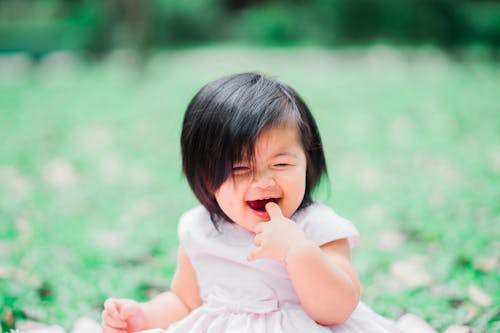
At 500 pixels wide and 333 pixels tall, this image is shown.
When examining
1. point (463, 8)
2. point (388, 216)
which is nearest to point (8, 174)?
point (388, 216)

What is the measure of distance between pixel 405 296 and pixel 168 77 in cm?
595

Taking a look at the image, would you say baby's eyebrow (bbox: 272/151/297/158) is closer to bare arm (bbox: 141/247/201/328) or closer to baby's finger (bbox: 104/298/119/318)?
bare arm (bbox: 141/247/201/328)

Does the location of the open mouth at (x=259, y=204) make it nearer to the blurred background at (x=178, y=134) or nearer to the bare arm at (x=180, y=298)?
the bare arm at (x=180, y=298)

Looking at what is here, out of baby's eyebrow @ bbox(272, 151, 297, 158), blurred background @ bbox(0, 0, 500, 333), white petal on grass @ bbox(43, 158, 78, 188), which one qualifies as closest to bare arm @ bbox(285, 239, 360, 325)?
baby's eyebrow @ bbox(272, 151, 297, 158)

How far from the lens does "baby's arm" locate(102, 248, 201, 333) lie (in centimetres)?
143

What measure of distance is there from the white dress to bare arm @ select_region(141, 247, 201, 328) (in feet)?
0.27

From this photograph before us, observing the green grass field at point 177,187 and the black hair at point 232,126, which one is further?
the green grass field at point 177,187

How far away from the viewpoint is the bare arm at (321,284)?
1233mm

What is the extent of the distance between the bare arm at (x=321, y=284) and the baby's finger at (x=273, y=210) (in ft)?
0.29

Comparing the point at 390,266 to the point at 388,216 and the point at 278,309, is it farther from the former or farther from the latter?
the point at 278,309

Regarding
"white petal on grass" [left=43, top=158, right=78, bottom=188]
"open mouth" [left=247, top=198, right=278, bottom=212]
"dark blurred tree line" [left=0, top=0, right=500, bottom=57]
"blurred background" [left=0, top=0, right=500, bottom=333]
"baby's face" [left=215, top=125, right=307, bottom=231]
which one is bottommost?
Result: "white petal on grass" [left=43, top=158, right=78, bottom=188]

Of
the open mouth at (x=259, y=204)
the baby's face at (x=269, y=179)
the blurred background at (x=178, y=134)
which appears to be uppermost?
the baby's face at (x=269, y=179)

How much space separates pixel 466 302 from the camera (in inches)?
71.4

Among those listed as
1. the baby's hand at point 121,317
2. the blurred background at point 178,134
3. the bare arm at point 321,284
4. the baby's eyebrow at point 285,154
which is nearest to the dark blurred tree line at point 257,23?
the blurred background at point 178,134
